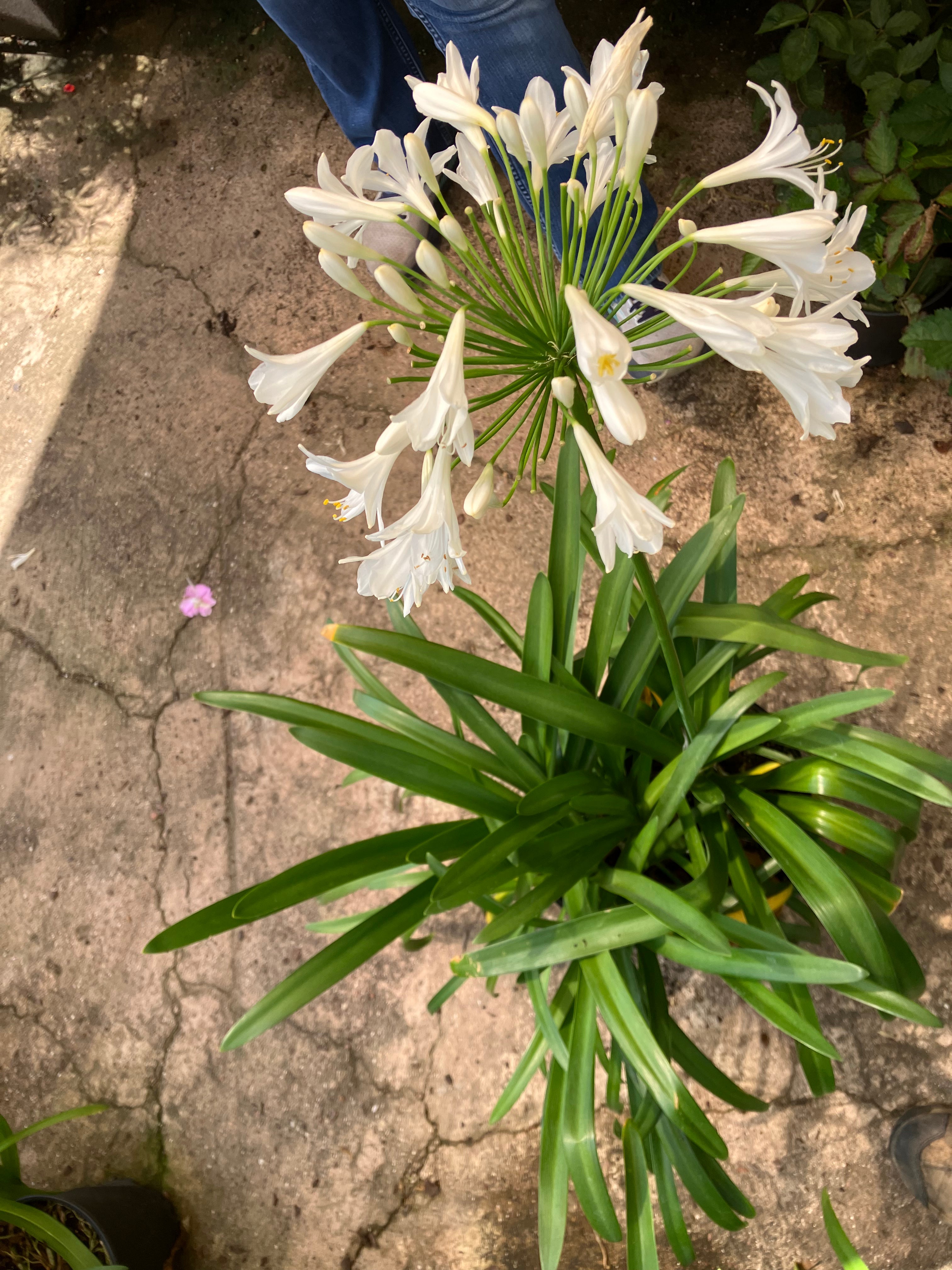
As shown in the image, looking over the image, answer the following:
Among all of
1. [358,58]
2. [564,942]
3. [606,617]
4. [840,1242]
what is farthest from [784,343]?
[358,58]

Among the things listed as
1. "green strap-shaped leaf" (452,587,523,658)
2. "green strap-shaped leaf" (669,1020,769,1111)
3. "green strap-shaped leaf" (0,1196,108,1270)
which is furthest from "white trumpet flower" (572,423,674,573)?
"green strap-shaped leaf" (0,1196,108,1270)

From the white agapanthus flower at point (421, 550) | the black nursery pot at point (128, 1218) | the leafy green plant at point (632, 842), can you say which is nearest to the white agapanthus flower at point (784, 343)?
the white agapanthus flower at point (421, 550)

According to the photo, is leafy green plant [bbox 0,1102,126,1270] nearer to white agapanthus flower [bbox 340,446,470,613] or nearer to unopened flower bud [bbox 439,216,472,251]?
white agapanthus flower [bbox 340,446,470,613]

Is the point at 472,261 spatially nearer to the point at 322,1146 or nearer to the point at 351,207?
the point at 351,207

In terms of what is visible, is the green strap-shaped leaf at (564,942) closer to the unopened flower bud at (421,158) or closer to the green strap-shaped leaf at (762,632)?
the green strap-shaped leaf at (762,632)

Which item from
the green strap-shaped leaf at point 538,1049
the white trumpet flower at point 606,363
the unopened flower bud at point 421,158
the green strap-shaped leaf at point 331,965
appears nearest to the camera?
the white trumpet flower at point 606,363

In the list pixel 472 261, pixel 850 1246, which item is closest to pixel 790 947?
pixel 850 1246
